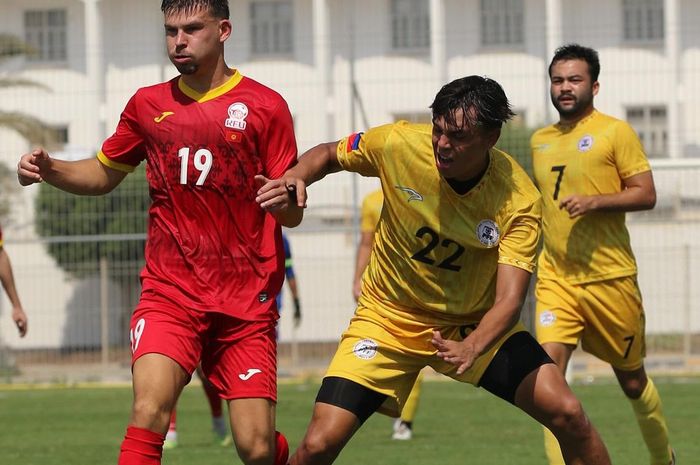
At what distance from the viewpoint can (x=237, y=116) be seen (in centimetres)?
665

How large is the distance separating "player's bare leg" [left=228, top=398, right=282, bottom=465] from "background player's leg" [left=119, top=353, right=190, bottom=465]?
32cm

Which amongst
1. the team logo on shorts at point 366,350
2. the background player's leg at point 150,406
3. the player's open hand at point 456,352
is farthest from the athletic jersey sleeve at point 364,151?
the background player's leg at point 150,406

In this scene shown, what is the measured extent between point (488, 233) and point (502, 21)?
21.5m

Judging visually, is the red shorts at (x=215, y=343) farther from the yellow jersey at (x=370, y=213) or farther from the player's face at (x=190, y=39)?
the yellow jersey at (x=370, y=213)

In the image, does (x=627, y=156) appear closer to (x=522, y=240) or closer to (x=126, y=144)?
(x=522, y=240)

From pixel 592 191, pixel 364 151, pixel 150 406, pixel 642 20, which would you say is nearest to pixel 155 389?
pixel 150 406

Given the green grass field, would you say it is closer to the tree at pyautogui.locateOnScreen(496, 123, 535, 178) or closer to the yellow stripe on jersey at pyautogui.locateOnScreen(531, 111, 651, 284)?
the yellow stripe on jersey at pyautogui.locateOnScreen(531, 111, 651, 284)

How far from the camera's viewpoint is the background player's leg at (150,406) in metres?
6.16

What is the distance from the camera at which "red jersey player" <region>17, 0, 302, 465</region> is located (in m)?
6.59

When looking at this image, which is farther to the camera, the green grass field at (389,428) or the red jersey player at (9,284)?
the red jersey player at (9,284)

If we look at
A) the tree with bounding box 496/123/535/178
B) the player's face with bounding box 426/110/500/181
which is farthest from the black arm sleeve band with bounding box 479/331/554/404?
the tree with bounding box 496/123/535/178

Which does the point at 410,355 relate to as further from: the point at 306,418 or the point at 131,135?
the point at 306,418

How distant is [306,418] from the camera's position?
13.7 m

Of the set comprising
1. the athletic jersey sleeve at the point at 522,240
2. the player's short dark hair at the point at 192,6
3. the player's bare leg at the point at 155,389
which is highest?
the player's short dark hair at the point at 192,6
